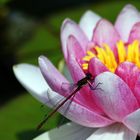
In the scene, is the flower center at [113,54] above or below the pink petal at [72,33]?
below

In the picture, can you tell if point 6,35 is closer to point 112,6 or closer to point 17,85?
point 17,85

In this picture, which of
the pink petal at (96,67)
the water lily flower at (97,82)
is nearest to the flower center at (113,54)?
the water lily flower at (97,82)

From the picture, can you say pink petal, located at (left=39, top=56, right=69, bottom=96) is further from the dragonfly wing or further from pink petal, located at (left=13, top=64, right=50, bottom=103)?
pink petal, located at (left=13, top=64, right=50, bottom=103)

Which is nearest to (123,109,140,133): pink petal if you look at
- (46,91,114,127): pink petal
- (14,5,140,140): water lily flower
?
(14,5,140,140): water lily flower

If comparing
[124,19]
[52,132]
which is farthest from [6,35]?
[52,132]

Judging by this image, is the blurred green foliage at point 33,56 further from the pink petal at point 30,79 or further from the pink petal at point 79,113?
the pink petal at point 79,113

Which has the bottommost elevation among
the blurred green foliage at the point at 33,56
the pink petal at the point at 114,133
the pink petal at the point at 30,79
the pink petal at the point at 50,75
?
the blurred green foliage at the point at 33,56
